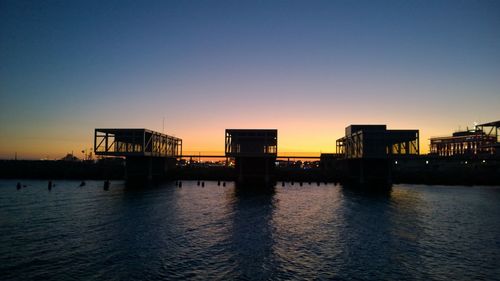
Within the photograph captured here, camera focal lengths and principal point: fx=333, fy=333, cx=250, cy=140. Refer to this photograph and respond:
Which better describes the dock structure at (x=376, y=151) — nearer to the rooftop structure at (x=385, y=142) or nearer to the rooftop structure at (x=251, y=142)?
the rooftop structure at (x=385, y=142)

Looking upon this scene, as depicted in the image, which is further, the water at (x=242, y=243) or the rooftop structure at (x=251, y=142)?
the rooftop structure at (x=251, y=142)

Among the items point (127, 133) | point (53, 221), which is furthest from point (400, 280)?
point (127, 133)

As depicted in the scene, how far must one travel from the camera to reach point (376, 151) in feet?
298

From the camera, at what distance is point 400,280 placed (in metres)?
19.6

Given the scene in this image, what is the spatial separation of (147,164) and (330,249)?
278ft

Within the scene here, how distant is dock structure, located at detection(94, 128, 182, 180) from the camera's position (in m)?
88.1

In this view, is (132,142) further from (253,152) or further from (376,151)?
(376,151)

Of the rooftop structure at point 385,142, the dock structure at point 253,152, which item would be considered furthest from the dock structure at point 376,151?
the dock structure at point 253,152

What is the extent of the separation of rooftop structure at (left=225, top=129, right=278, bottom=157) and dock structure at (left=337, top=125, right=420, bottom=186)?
954 inches

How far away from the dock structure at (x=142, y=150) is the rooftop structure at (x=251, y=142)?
22.1 m

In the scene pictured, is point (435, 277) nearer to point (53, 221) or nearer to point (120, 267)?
point (120, 267)

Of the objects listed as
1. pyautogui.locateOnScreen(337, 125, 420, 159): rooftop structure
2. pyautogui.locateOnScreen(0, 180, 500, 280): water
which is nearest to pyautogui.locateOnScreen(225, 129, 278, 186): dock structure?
pyautogui.locateOnScreen(337, 125, 420, 159): rooftop structure

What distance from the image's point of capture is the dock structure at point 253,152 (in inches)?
3767

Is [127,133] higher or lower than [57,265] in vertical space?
higher
